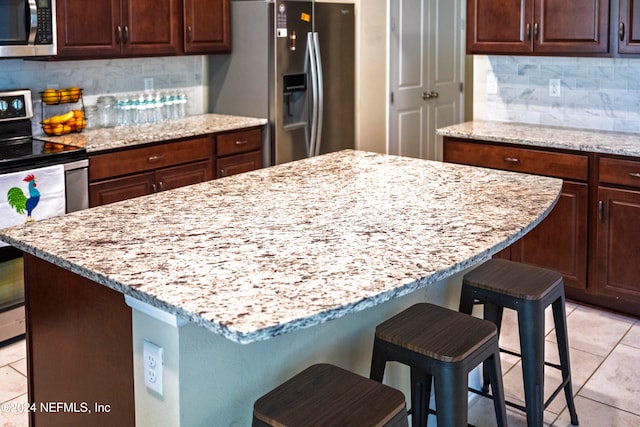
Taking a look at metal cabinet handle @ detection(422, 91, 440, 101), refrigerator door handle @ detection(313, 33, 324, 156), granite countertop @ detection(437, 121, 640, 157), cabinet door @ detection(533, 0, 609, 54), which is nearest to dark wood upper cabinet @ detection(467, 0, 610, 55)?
cabinet door @ detection(533, 0, 609, 54)

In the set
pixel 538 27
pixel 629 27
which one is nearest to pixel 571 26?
pixel 538 27

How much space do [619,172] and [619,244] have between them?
0.38 metres

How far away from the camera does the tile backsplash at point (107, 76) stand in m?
3.96

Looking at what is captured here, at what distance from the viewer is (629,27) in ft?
12.1

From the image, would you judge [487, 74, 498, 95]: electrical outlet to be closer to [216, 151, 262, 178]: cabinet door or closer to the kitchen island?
[216, 151, 262, 178]: cabinet door

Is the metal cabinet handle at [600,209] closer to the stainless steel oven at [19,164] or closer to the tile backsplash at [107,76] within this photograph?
the stainless steel oven at [19,164]

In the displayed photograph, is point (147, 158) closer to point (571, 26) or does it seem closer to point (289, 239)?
point (289, 239)

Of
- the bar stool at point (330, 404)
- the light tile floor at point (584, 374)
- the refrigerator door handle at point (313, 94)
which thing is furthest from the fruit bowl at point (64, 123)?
the bar stool at point (330, 404)

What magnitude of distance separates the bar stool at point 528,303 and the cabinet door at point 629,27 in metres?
1.76

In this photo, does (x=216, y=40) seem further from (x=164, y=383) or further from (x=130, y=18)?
(x=164, y=383)

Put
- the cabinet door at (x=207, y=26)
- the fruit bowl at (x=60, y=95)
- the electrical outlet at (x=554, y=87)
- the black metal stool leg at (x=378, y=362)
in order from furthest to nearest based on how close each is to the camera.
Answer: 1. the cabinet door at (x=207, y=26)
2. the electrical outlet at (x=554, y=87)
3. the fruit bowl at (x=60, y=95)
4. the black metal stool leg at (x=378, y=362)

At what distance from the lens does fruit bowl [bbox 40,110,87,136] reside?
4016 mm

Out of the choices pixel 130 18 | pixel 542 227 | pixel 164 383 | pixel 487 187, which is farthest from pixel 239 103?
pixel 164 383

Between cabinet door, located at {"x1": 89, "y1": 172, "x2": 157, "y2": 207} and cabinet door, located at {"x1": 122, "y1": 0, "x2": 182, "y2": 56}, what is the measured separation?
31.0 inches
